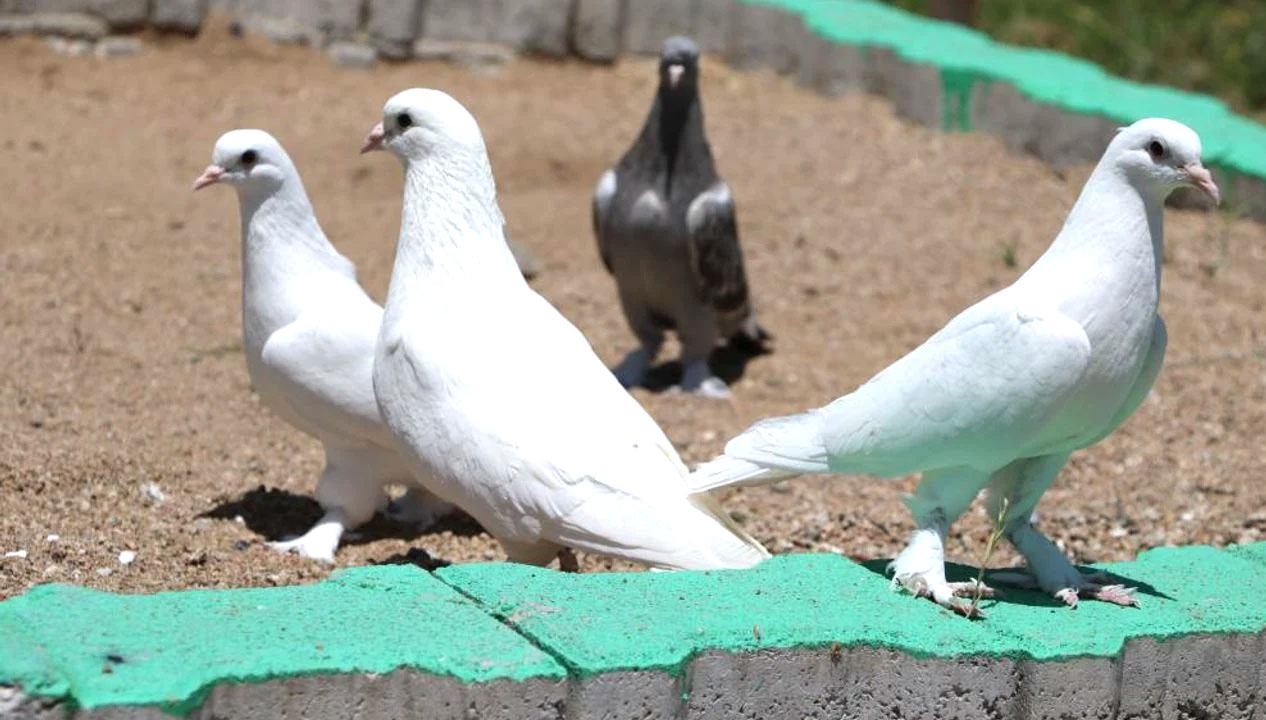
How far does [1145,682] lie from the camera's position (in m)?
3.80

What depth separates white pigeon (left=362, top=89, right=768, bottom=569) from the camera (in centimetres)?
407

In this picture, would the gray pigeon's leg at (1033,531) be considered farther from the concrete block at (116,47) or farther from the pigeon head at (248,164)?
the concrete block at (116,47)

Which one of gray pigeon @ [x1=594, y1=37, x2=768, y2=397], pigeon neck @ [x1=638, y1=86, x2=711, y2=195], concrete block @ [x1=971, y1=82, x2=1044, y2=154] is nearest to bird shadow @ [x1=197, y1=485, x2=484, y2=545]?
gray pigeon @ [x1=594, y1=37, x2=768, y2=397]

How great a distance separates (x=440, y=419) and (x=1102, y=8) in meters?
11.1

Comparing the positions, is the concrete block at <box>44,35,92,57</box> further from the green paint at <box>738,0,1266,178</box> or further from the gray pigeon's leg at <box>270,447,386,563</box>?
the gray pigeon's leg at <box>270,447,386,563</box>

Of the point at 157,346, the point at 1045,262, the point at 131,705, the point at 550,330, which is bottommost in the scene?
the point at 157,346

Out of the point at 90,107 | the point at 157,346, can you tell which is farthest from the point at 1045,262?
the point at 90,107

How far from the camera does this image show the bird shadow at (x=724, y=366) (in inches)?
292

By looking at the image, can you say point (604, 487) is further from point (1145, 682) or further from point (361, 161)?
point (361, 161)

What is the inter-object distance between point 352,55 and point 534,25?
3.29 ft

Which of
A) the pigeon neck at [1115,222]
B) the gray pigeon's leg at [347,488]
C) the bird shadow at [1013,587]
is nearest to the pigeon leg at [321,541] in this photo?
the gray pigeon's leg at [347,488]

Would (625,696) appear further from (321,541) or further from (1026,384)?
(321,541)

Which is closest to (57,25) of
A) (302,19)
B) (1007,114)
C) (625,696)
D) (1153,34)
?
(302,19)

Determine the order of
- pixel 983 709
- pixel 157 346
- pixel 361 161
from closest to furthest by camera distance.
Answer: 1. pixel 983 709
2. pixel 157 346
3. pixel 361 161
